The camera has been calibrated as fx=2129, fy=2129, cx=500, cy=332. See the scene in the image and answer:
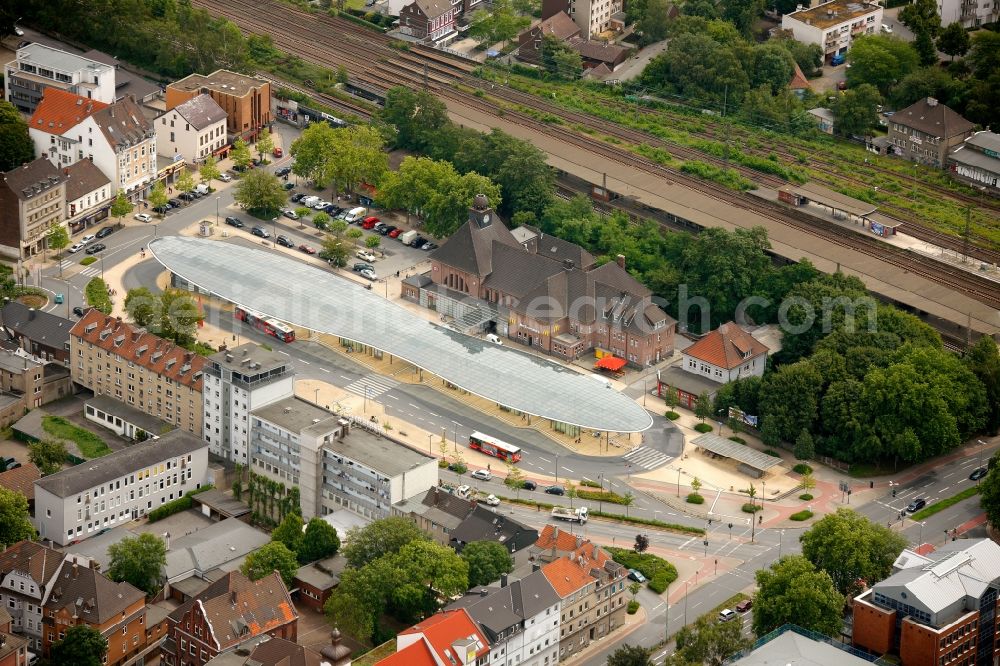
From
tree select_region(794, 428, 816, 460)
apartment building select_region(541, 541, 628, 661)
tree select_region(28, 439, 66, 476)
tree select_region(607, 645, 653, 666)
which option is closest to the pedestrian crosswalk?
tree select_region(794, 428, 816, 460)

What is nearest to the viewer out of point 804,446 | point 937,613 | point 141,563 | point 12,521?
point 937,613

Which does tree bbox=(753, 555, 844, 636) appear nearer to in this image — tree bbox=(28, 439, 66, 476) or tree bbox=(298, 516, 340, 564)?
tree bbox=(298, 516, 340, 564)

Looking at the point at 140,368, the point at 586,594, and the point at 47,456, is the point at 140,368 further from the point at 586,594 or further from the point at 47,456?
the point at 586,594

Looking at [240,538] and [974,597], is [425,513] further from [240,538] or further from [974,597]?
[974,597]

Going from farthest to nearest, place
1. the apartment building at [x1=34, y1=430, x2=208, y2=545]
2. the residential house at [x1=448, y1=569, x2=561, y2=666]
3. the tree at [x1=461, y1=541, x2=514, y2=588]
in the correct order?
1. the apartment building at [x1=34, y1=430, x2=208, y2=545]
2. the tree at [x1=461, y1=541, x2=514, y2=588]
3. the residential house at [x1=448, y1=569, x2=561, y2=666]

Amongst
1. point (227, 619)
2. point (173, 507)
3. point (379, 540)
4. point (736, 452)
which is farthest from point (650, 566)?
point (173, 507)

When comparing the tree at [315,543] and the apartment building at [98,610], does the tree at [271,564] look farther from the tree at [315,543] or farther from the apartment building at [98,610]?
the apartment building at [98,610]

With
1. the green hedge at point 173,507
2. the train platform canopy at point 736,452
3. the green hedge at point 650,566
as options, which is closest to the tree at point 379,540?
the green hedge at point 650,566
